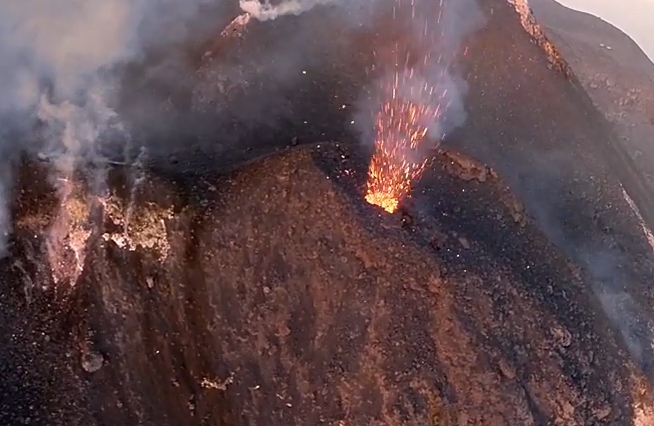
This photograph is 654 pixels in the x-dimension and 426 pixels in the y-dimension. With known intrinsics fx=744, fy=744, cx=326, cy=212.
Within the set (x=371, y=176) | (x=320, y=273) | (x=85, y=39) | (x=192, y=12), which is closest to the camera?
(x=320, y=273)

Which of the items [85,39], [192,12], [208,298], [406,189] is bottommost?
[208,298]

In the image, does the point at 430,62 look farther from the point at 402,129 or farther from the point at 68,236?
the point at 68,236

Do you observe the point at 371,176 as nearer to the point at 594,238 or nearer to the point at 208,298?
the point at 208,298

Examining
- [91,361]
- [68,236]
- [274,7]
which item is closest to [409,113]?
[274,7]

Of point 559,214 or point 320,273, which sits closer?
point 320,273

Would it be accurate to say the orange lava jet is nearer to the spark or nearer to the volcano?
the volcano

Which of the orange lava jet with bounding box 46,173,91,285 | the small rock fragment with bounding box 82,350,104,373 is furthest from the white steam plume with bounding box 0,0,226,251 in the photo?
the small rock fragment with bounding box 82,350,104,373

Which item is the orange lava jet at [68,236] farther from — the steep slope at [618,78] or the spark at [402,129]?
the steep slope at [618,78]

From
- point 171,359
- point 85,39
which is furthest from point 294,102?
point 171,359
